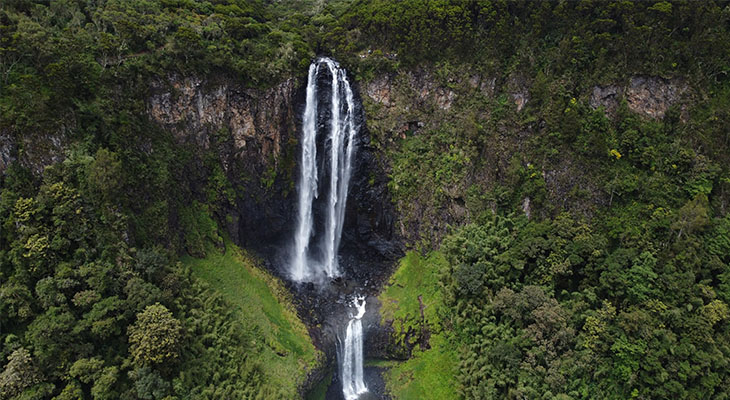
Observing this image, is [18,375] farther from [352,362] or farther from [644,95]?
[644,95]

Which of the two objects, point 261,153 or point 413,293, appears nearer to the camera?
point 413,293

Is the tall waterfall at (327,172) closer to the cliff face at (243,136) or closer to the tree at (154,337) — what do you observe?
the cliff face at (243,136)

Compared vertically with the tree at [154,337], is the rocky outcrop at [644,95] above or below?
above

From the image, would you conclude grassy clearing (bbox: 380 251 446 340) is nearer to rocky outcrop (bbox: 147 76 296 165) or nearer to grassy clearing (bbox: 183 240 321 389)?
grassy clearing (bbox: 183 240 321 389)

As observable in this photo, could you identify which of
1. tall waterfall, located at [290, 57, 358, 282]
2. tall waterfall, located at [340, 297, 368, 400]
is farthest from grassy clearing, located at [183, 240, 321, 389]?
tall waterfall, located at [290, 57, 358, 282]

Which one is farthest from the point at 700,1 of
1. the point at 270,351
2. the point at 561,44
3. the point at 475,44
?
the point at 270,351

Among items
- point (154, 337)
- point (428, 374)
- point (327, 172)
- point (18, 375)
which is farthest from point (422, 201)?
point (18, 375)

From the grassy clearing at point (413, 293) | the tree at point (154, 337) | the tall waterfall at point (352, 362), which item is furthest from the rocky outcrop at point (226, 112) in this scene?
the tall waterfall at point (352, 362)
